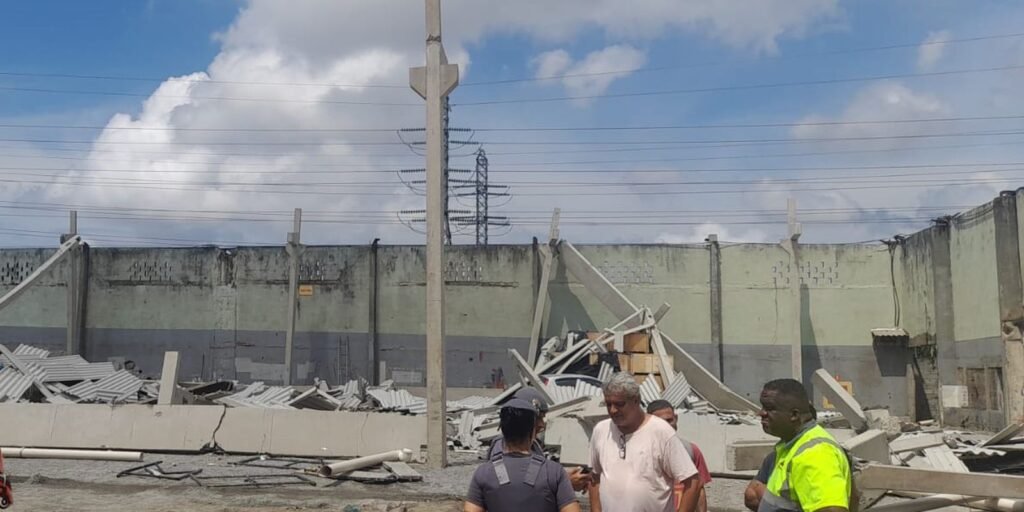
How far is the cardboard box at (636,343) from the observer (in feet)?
70.1

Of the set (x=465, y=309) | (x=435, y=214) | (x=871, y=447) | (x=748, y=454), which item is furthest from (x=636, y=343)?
(x=748, y=454)

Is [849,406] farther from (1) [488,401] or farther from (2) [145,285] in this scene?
(2) [145,285]

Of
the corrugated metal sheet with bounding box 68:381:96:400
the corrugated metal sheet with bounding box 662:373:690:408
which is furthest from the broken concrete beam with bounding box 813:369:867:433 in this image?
the corrugated metal sheet with bounding box 68:381:96:400

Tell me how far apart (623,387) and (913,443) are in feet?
31.2

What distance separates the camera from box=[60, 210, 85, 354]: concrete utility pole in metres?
26.4

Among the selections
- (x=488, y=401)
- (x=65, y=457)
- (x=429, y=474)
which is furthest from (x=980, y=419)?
(x=65, y=457)

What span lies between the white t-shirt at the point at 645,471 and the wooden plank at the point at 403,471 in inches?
300

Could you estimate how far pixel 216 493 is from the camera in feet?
35.2

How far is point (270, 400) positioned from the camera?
16.3m

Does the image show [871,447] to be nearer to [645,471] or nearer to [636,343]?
[645,471]

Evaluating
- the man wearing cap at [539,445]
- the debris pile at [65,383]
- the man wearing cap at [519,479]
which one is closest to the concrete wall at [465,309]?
the debris pile at [65,383]

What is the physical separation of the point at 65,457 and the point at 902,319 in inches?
837

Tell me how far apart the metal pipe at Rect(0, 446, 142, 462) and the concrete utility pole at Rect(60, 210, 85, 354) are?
1395 centimetres

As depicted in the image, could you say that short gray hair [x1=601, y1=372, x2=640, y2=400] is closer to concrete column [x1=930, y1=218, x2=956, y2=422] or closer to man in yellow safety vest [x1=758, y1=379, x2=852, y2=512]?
man in yellow safety vest [x1=758, y1=379, x2=852, y2=512]
